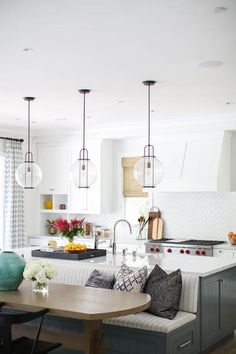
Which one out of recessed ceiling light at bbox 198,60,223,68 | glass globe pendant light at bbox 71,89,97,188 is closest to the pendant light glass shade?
glass globe pendant light at bbox 71,89,97,188

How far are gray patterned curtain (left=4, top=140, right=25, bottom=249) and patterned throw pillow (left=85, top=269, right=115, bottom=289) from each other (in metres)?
4.25

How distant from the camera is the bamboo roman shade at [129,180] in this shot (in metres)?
9.32

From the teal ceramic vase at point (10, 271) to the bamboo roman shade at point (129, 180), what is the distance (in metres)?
4.77

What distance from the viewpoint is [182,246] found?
26.0 ft

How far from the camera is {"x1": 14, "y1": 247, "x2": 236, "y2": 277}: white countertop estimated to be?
17.8 feet

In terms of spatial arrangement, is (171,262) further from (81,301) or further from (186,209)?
(186,209)

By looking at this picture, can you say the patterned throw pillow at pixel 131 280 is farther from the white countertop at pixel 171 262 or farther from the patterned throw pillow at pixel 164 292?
the white countertop at pixel 171 262

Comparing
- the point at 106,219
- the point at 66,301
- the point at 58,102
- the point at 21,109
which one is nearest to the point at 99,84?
the point at 58,102

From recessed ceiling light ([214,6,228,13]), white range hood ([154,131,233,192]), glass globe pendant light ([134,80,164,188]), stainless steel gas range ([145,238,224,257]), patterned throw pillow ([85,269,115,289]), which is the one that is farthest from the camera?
white range hood ([154,131,233,192])

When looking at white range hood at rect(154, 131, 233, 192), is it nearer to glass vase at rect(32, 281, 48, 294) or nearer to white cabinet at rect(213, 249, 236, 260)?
white cabinet at rect(213, 249, 236, 260)

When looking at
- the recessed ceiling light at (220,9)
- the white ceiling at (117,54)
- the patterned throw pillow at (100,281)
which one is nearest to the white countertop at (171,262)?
the patterned throw pillow at (100,281)

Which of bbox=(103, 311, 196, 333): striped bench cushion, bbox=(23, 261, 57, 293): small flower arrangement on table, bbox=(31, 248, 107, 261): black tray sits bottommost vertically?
bbox=(103, 311, 196, 333): striped bench cushion

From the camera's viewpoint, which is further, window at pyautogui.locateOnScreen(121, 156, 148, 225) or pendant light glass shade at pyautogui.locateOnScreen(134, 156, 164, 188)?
window at pyautogui.locateOnScreen(121, 156, 148, 225)

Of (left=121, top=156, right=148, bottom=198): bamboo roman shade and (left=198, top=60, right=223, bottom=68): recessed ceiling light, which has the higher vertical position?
(left=198, top=60, right=223, bottom=68): recessed ceiling light
